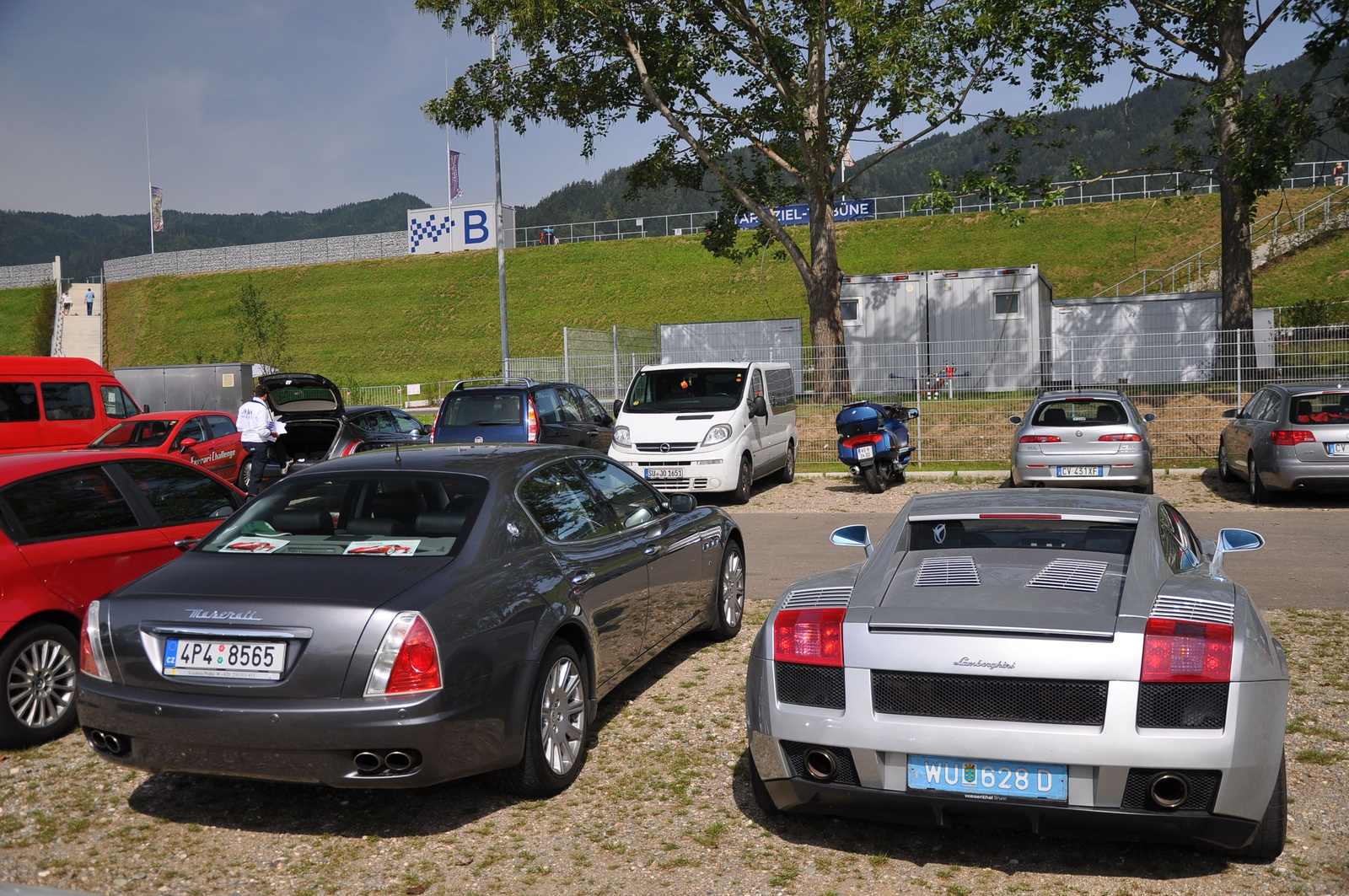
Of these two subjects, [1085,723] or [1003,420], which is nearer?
[1085,723]

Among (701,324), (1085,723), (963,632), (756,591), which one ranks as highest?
(701,324)

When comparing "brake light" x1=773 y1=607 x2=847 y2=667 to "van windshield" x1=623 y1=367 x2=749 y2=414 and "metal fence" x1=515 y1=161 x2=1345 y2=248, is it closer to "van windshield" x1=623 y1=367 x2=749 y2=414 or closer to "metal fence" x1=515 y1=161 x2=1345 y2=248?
"van windshield" x1=623 y1=367 x2=749 y2=414

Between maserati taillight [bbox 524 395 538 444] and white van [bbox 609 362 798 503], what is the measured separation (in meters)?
1.10

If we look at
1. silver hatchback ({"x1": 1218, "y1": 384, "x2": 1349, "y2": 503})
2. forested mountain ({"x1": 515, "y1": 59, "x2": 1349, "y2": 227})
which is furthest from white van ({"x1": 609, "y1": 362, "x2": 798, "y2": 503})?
forested mountain ({"x1": 515, "y1": 59, "x2": 1349, "y2": 227})

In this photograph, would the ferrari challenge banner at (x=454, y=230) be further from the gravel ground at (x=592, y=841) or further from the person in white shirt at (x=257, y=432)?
the gravel ground at (x=592, y=841)

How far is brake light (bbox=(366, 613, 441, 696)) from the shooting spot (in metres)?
3.78

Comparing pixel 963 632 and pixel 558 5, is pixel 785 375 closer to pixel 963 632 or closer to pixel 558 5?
pixel 558 5

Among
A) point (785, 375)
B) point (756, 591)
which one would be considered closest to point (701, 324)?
point (785, 375)

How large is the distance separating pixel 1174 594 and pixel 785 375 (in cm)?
1348

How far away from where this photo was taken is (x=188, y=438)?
57.0ft

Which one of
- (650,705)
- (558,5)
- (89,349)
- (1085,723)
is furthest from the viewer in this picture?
(89,349)

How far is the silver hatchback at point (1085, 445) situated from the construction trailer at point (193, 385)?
23099 mm

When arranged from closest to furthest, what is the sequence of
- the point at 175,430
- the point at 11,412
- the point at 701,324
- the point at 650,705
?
the point at 650,705, the point at 11,412, the point at 175,430, the point at 701,324

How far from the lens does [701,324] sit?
96.9 ft
